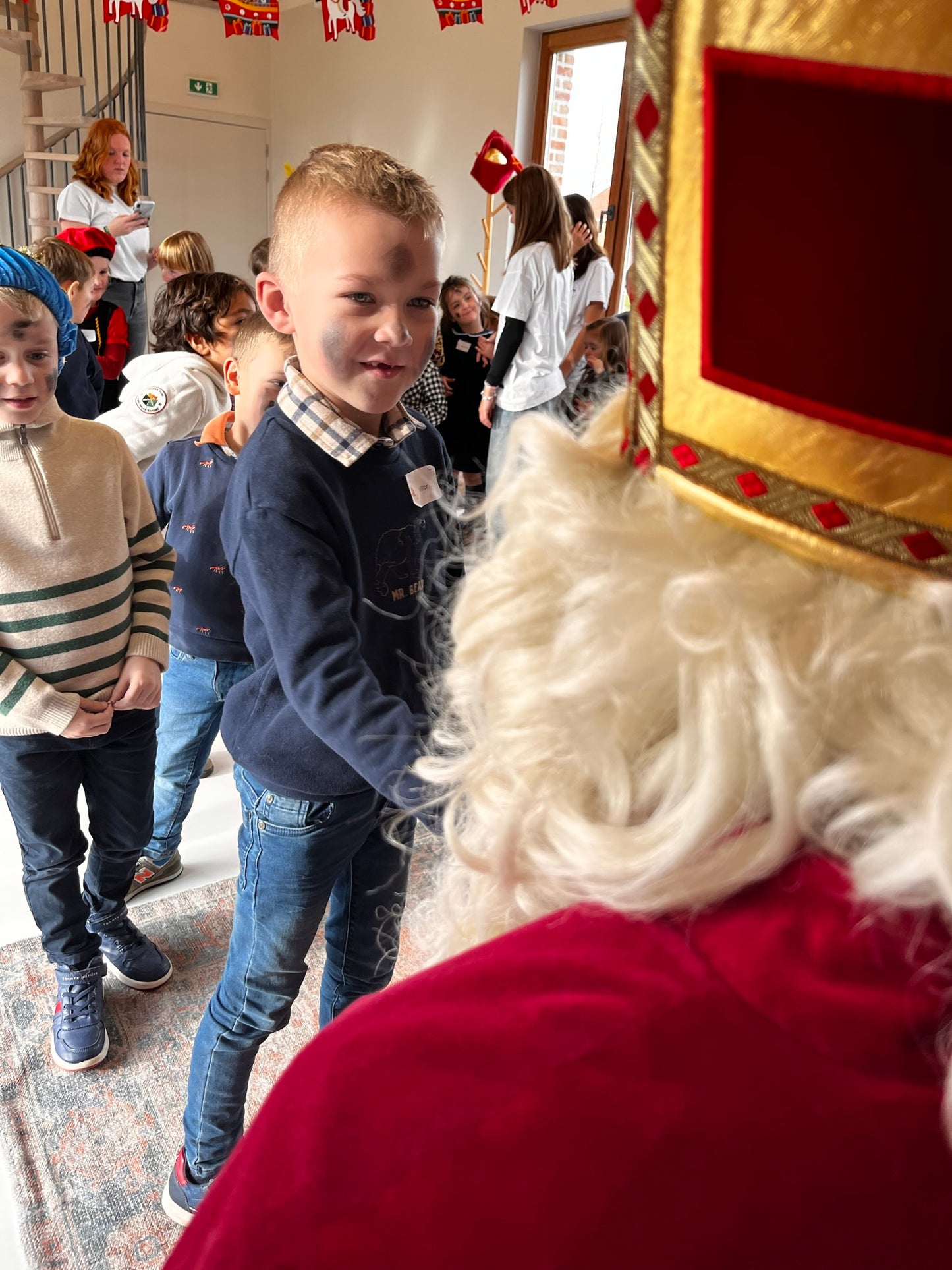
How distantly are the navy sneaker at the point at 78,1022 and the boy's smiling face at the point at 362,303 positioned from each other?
3.45ft

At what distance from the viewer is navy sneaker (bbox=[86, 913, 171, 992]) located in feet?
5.55

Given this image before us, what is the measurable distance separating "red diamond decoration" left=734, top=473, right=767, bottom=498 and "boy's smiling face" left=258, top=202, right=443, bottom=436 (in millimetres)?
741

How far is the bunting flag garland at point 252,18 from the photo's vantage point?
19.1 ft

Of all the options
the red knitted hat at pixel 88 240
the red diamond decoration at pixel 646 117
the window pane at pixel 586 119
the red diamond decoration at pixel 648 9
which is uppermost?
the window pane at pixel 586 119

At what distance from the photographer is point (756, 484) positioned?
0.42 m

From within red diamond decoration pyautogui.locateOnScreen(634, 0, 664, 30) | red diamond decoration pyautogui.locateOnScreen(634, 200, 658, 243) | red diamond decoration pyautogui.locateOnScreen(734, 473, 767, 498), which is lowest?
red diamond decoration pyautogui.locateOnScreen(734, 473, 767, 498)

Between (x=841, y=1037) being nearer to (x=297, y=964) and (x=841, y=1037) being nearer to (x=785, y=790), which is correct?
(x=785, y=790)

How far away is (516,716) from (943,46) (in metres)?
0.31

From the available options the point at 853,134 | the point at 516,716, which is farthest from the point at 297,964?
the point at 853,134

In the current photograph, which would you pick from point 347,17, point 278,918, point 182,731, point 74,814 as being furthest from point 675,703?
point 347,17

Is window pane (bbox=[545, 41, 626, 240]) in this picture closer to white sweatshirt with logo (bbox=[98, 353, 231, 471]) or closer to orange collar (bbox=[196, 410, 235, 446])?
white sweatshirt with logo (bbox=[98, 353, 231, 471])

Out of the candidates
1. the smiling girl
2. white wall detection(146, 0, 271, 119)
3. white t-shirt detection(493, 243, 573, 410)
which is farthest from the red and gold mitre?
white wall detection(146, 0, 271, 119)

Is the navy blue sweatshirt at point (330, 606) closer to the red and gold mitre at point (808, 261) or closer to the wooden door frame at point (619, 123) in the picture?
the red and gold mitre at point (808, 261)

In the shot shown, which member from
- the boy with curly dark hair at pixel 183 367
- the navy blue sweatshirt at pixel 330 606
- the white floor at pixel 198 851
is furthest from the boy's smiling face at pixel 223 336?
the navy blue sweatshirt at pixel 330 606
